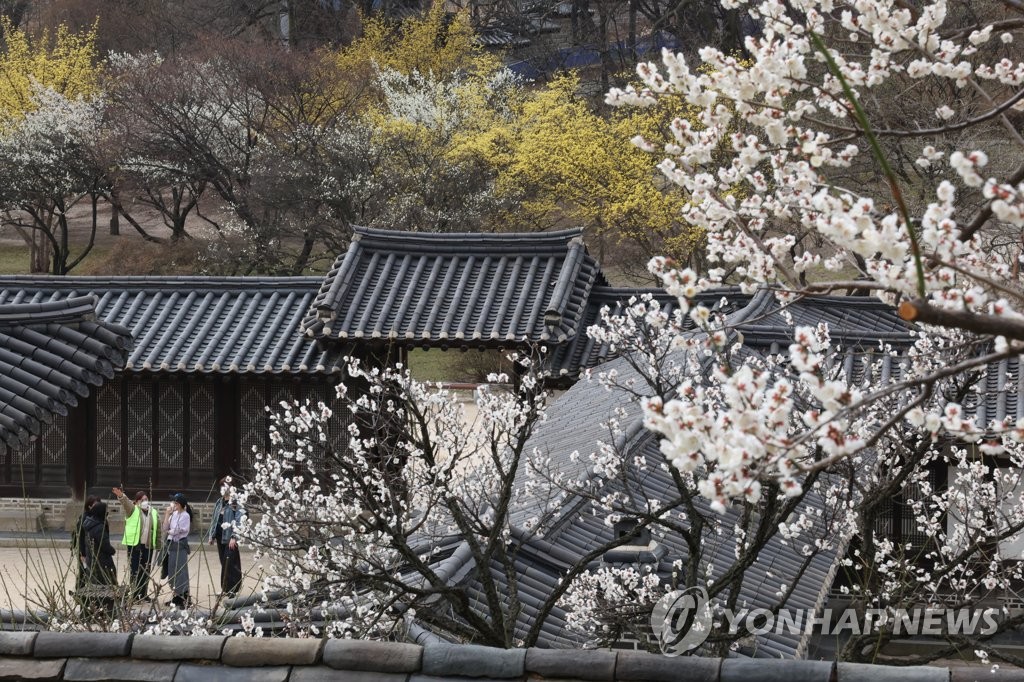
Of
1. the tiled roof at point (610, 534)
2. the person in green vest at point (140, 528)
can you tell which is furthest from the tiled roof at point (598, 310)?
the person in green vest at point (140, 528)

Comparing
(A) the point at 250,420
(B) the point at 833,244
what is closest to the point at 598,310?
(A) the point at 250,420

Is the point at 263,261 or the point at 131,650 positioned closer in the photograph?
the point at 131,650

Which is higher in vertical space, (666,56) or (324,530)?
(666,56)

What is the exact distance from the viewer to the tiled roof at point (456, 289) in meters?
16.5

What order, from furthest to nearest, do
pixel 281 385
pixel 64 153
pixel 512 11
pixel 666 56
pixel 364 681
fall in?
1. pixel 512 11
2. pixel 64 153
3. pixel 281 385
4. pixel 666 56
5. pixel 364 681

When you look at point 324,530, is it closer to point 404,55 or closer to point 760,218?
point 760,218

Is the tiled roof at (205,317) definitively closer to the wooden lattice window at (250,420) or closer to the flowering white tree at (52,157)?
the wooden lattice window at (250,420)

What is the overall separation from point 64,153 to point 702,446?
33.4 m

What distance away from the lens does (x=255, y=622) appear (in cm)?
753

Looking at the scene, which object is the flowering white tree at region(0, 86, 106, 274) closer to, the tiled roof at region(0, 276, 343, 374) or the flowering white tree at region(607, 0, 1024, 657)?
the tiled roof at region(0, 276, 343, 374)

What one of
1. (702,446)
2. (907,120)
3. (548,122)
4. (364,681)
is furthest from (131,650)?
(548,122)

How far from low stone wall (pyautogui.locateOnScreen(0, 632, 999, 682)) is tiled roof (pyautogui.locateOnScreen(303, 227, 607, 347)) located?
11.2 meters

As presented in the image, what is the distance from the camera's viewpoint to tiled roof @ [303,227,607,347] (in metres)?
16.5

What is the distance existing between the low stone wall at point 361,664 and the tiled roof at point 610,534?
150cm
